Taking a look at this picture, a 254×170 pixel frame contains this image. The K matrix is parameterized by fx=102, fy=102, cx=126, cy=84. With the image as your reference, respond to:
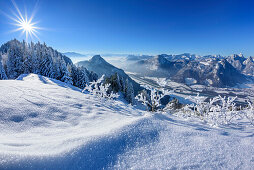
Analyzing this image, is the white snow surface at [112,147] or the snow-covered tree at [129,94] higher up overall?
the white snow surface at [112,147]

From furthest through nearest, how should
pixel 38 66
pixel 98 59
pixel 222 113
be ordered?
pixel 98 59, pixel 38 66, pixel 222 113

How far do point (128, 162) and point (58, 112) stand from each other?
3.33m

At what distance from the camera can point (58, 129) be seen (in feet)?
9.37

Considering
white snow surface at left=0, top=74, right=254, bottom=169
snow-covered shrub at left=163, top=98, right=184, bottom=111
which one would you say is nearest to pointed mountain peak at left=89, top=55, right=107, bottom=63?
snow-covered shrub at left=163, top=98, right=184, bottom=111

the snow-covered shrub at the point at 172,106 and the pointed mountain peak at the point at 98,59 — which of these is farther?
the pointed mountain peak at the point at 98,59

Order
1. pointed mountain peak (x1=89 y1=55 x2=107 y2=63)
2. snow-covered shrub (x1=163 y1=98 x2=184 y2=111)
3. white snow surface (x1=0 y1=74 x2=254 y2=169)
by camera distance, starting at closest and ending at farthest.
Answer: white snow surface (x1=0 y1=74 x2=254 y2=169)
snow-covered shrub (x1=163 y1=98 x2=184 y2=111)
pointed mountain peak (x1=89 y1=55 x2=107 y2=63)

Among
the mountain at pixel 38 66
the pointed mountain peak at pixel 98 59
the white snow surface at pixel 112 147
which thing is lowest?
the white snow surface at pixel 112 147

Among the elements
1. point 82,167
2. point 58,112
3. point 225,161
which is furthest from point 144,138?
point 58,112

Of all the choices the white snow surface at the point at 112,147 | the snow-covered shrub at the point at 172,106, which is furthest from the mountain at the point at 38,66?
the white snow surface at the point at 112,147

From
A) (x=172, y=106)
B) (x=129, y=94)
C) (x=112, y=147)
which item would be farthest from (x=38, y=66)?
(x=172, y=106)

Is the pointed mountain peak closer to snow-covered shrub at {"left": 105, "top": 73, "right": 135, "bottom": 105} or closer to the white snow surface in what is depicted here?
snow-covered shrub at {"left": 105, "top": 73, "right": 135, "bottom": 105}

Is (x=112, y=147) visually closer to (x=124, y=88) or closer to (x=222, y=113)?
(x=222, y=113)

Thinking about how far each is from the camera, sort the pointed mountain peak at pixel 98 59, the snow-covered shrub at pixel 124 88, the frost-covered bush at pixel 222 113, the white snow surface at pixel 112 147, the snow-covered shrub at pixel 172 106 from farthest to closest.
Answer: the pointed mountain peak at pixel 98 59
the snow-covered shrub at pixel 124 88
the snow-covered shrub at pixel 172 106
the frost-covered bush at pixel 222 113
the white snow surface at pixel 112 147

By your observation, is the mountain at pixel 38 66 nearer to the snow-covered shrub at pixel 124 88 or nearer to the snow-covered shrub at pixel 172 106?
the snow-covered shrub at pixel 124 88
